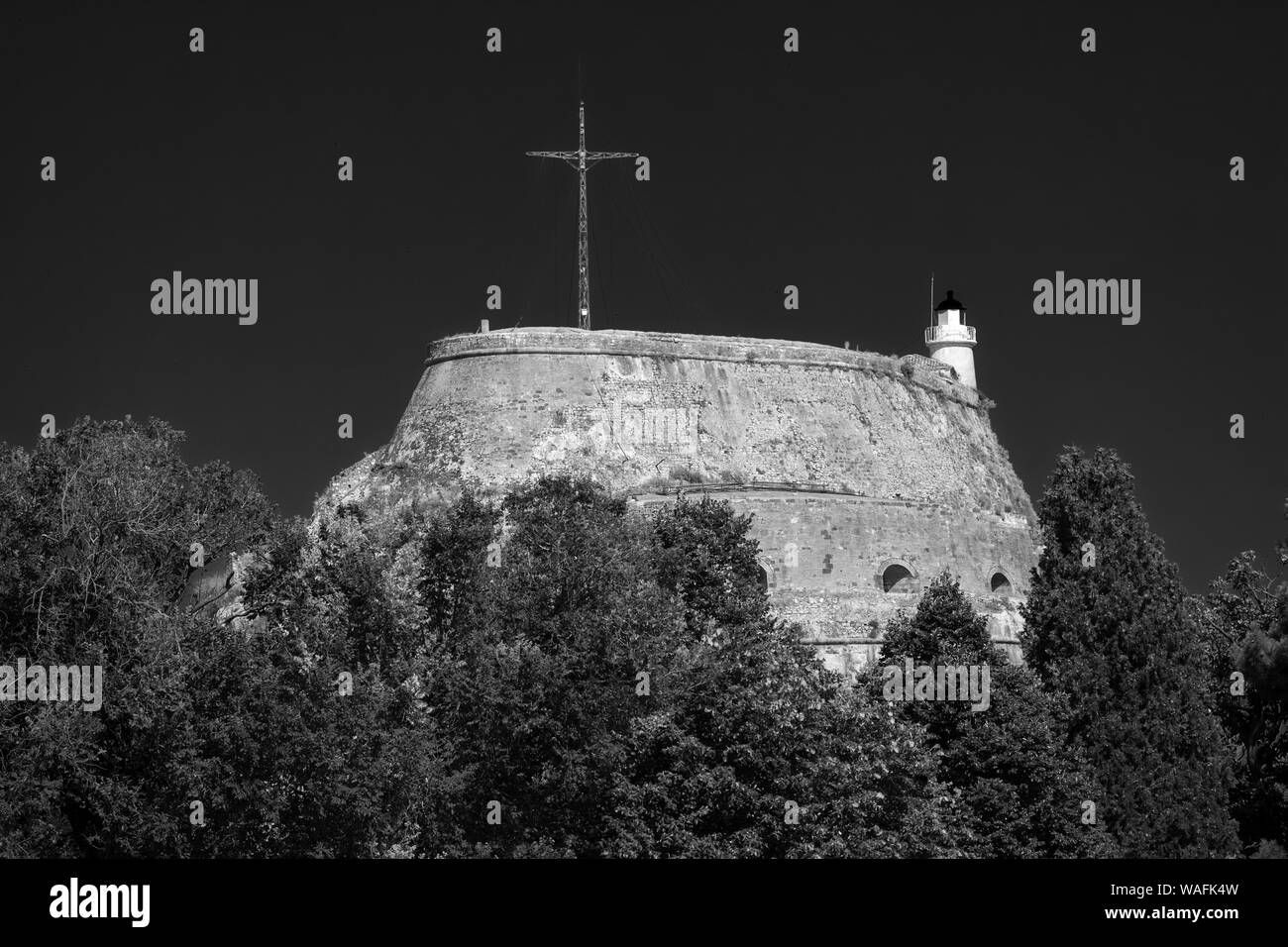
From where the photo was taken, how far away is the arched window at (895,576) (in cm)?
5766

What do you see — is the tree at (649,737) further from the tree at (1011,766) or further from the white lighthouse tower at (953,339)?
the white lighthouse tower at (953,339)

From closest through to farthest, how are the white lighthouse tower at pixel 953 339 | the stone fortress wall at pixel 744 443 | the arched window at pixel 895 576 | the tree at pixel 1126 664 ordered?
the tree at pixel 1126 664
the arched window at pixel 895 576
the stone fortress wall at pixel 744 443
the white lighthouse tower at pixel 953 339

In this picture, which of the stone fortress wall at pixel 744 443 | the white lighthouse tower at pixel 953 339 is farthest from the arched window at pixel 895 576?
the white lighthouse tower at pixel 953 339

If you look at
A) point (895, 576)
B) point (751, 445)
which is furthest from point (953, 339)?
point (895, 576)

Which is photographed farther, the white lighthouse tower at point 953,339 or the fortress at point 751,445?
the white lighthouse tower at point 953,339

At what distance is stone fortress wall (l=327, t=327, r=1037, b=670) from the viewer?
58125 mm

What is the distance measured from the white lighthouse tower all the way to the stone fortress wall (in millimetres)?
4442

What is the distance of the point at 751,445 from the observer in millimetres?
67125

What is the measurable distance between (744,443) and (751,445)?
8.7 inches

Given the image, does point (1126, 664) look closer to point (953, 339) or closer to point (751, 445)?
point (751, 445)

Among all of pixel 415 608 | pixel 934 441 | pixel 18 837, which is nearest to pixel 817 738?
pixel 415 608

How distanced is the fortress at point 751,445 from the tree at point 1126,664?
265 inches

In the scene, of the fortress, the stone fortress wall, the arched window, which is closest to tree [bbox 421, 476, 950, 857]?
the arched window

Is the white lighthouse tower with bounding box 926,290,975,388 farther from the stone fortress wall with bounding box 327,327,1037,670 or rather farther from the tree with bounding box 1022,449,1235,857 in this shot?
the tree with bounding box 1022,449,1235,857
